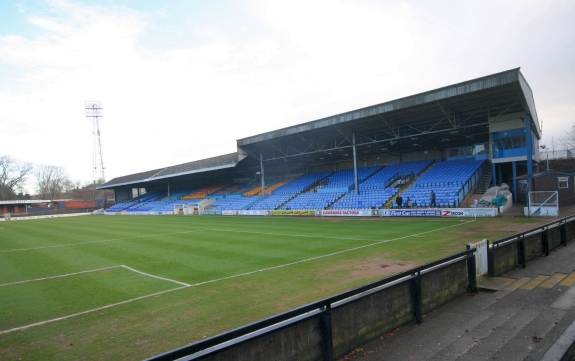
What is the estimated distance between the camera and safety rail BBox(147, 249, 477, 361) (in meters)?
3.25

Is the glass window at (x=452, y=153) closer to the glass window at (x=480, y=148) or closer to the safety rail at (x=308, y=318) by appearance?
the glass window at (x=480, y=148)

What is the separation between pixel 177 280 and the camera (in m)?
10.1

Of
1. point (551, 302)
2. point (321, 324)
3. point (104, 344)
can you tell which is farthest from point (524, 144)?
point (104, 344)

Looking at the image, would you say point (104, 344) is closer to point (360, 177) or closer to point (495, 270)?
point (495, 270)

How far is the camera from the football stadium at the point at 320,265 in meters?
5.02

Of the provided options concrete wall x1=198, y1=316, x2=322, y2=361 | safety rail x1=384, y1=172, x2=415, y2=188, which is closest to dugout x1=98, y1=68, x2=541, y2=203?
safety rail x1=384, y1=172, x2=415, y2=188

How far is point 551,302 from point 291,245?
10.6 m

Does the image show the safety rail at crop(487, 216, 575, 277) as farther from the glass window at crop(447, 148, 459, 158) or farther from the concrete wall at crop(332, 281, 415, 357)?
the glass window at crop(447, 148, 459, 158)

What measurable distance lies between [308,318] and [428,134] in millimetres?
29483

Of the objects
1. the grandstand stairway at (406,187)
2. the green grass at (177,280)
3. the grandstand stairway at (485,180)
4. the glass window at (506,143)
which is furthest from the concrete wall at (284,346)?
the grandstand stairway at (485,180)

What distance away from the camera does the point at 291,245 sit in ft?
51.4

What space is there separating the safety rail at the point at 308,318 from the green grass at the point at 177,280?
2.53 metres

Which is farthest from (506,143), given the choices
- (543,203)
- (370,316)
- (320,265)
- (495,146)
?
(370,316)

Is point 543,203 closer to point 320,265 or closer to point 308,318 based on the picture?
point 320,265
